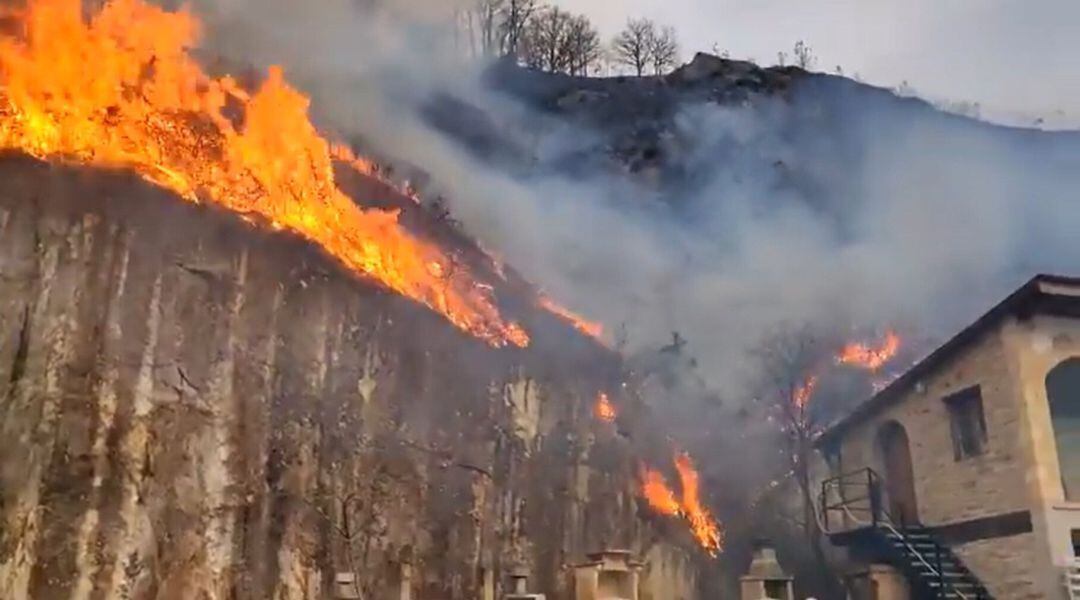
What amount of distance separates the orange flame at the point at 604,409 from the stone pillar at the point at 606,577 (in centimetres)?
515

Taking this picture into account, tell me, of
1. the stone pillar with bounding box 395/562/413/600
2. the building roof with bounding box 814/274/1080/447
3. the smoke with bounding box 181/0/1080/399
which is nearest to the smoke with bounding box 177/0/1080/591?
the smoke with bounding box 181/0/1080/399

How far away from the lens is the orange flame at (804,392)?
98.8 ft

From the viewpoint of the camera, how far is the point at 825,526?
25.6m

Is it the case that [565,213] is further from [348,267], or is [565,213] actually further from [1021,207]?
[1021,207]

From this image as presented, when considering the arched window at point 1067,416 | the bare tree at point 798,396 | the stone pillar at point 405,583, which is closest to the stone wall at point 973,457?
the arched window at point 1067,416

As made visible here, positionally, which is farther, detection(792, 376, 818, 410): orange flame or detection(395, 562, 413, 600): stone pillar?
detection(792, 376, 818, 410): orange flame

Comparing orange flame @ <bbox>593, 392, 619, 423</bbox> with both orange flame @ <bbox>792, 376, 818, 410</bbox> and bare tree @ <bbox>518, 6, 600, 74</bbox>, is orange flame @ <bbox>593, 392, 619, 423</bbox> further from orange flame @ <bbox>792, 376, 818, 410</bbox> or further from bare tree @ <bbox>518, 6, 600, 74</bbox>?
bare tree @ <bbox>518, 6, 600, 74</bbox>

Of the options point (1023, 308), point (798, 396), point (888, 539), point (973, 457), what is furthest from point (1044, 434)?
point (798, 396)

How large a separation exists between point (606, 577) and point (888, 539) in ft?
22.8

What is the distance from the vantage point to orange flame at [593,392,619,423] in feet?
79.4

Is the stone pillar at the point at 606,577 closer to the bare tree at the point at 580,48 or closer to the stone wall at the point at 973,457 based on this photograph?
the stone wall at the point at 973,457

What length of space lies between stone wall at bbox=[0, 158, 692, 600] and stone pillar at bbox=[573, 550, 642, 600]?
80.3 inches

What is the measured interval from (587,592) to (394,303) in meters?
7.26

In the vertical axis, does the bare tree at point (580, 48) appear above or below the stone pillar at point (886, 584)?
above
